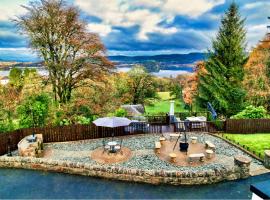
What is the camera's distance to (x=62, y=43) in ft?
69.0

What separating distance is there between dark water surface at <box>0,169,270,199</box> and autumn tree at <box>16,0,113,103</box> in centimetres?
1085

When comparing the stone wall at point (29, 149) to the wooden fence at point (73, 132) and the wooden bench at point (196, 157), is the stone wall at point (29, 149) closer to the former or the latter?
the wooden fence at point (73, 132)

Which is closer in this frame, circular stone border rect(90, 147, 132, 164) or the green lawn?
circular stone border rect(90, 147, 132, 164)

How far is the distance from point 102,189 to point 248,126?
12680 millimetres

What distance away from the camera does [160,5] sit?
3662cm

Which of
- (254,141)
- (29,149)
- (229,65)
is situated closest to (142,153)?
(29,149)

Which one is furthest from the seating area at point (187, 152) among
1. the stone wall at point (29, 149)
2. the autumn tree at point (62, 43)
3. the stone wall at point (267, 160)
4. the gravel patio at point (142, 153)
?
the autumn tree at point (62, 43)

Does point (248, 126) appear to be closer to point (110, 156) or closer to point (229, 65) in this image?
point (229, 65)

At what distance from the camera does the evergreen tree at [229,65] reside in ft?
84.9

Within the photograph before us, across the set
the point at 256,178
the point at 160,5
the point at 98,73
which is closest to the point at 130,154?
the point at 256,178

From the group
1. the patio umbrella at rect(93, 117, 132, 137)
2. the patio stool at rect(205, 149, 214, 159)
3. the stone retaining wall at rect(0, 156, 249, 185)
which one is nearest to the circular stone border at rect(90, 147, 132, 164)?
the stone retaining wall at rect(0, 156, 249, 185)

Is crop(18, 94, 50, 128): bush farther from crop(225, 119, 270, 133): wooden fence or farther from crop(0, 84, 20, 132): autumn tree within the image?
crop(225, 119, 270, 133): wooden fence

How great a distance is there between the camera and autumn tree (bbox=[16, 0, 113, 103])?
2006 cm

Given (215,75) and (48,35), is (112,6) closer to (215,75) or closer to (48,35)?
(48,35)
